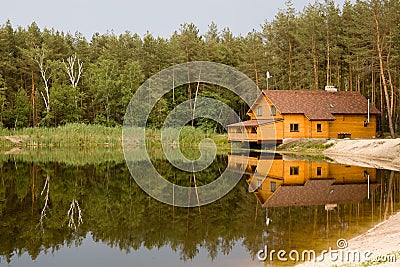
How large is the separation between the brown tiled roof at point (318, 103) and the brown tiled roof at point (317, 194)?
20160 mm

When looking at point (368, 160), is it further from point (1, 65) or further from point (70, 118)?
point (1, 65)

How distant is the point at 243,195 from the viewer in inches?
621

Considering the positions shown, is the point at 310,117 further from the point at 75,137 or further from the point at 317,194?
the point at 317,194

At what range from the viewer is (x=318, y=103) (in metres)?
38.9

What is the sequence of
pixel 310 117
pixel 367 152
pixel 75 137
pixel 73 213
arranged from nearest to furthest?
pixel 73 213 < pixel 367 152 < pixel 310 117 < pixel 75 137

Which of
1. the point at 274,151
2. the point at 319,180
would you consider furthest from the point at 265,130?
the point at 319,180

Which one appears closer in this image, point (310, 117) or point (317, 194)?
point (317, 194)

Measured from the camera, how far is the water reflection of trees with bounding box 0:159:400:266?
9.42 m

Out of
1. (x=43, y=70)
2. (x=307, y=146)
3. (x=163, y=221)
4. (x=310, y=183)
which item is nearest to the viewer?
(x=163, y=221)

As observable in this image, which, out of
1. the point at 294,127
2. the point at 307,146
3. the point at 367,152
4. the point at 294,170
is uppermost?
the point at 294,127

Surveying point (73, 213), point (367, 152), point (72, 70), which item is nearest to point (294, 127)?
point (367, 152)

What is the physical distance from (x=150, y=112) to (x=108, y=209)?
125 ft

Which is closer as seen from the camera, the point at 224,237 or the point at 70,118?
the point at 224,237

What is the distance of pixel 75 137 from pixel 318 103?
2332cm
